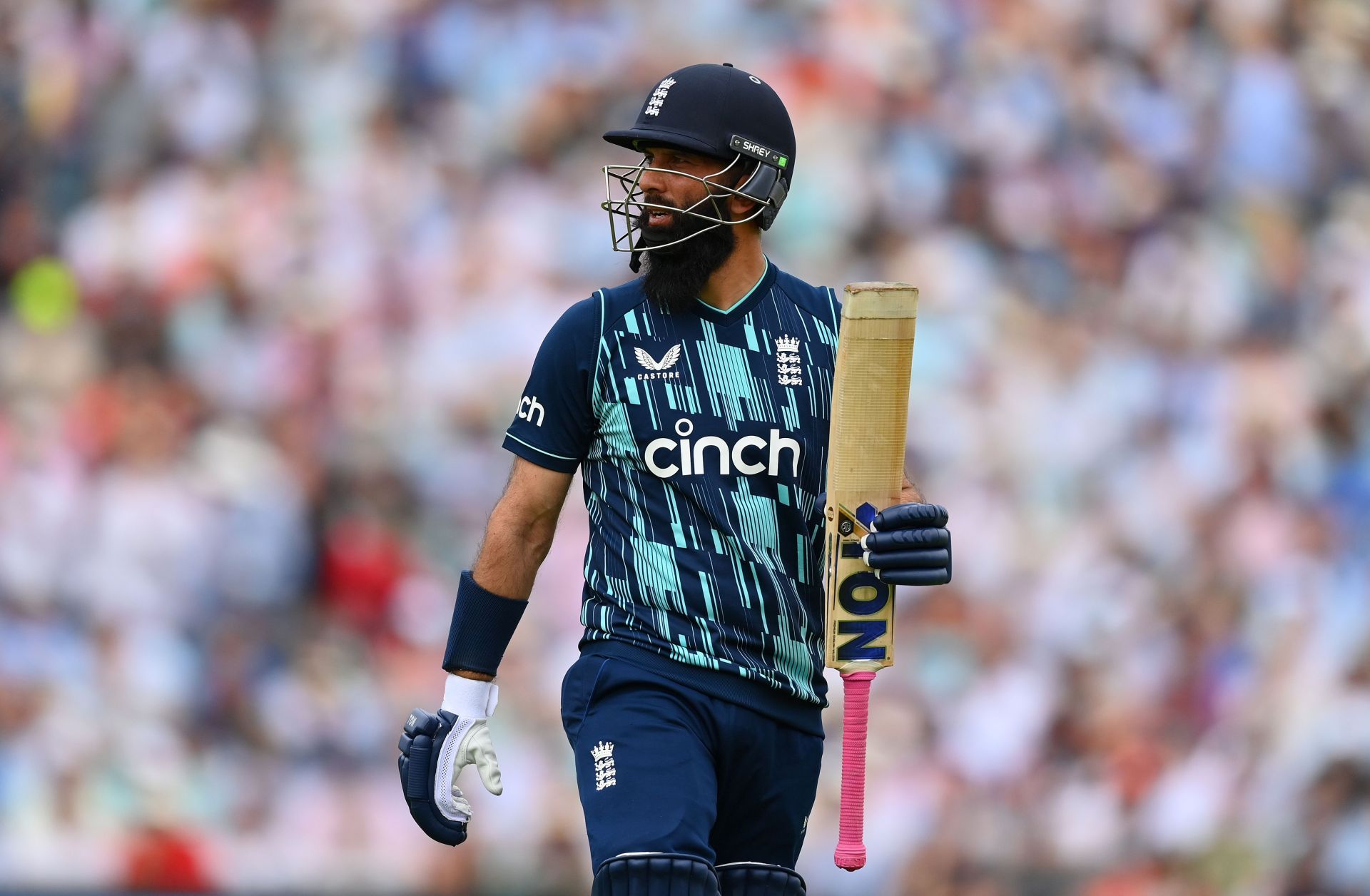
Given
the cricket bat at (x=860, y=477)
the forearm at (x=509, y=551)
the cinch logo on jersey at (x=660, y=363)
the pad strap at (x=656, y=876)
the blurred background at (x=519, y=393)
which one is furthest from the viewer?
the blurred background at (x=519, y=393)

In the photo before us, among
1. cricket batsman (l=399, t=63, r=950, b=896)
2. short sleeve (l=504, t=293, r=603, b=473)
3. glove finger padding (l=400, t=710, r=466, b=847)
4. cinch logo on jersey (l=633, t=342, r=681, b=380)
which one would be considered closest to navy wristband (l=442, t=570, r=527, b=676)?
cricket batsman (l=399, t=63, r=950, b=896)

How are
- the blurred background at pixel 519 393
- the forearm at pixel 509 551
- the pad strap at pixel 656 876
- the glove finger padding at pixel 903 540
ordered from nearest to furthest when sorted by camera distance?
the pad strap at pixel 656 876, the glove finger padding at pixel 903 540, the forearm at pixel 509 551, the blurred background at pixel 519 393

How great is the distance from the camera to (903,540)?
3775mm

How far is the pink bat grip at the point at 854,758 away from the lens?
12.8 ft

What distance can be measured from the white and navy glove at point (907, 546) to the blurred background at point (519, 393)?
382cm

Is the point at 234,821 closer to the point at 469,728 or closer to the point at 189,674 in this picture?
the point at 189,674

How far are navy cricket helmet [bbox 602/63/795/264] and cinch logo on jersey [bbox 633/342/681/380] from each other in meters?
0.24

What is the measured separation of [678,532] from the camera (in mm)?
3930

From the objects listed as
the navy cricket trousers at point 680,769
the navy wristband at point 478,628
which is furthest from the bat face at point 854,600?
the navy wristband at point 478,628

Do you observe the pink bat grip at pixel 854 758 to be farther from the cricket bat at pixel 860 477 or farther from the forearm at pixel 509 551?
the forearm at pixel 509 551

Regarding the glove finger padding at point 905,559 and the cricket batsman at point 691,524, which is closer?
the glove finger padding at point 905,559

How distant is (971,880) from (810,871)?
0.63 metres

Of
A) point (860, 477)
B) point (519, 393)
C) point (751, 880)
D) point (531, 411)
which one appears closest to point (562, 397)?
point (531, 411)

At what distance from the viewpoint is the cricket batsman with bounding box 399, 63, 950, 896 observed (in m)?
3.88
